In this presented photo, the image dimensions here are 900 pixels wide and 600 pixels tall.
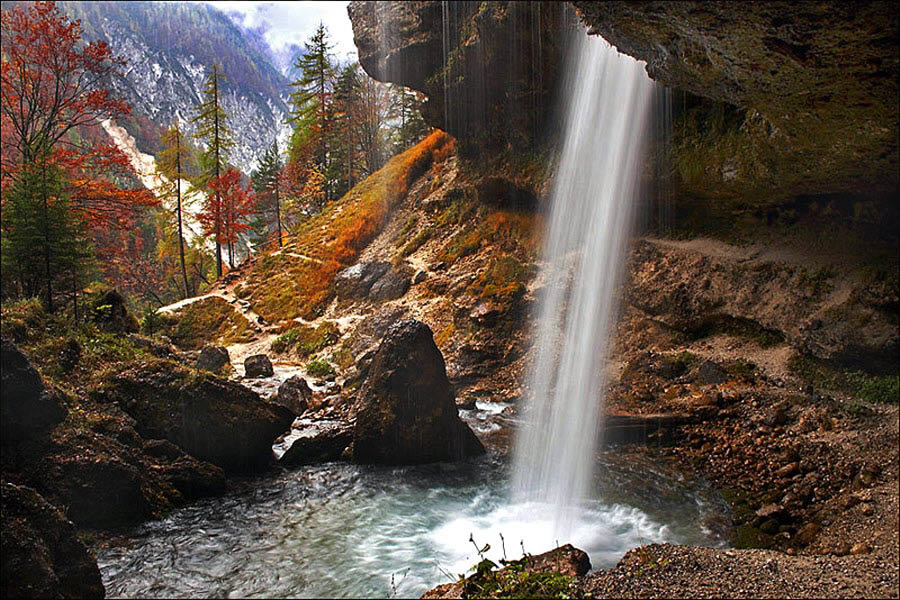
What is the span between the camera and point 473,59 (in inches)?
679

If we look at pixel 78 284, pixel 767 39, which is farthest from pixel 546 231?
pixel 78 284

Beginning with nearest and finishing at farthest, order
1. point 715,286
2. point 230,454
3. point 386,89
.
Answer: point 230,454 → point 715,286 → point 386,89

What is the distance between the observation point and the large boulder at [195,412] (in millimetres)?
8297

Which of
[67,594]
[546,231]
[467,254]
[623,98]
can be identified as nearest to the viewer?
[67,594]

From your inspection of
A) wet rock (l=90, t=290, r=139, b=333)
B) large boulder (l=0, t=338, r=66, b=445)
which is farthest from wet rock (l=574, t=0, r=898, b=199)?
wet rock (l=90, t=290, r=139, b=333)

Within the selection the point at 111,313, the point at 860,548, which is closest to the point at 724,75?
the point at 860,548

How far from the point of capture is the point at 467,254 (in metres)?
18.8

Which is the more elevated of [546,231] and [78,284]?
[546,231]

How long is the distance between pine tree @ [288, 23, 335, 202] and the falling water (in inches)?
873

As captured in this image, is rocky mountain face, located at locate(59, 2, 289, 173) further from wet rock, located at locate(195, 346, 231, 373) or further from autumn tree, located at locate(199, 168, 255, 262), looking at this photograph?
wet rock, located at locate(195, 346, 231, 373)

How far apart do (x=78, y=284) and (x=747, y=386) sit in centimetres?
1714

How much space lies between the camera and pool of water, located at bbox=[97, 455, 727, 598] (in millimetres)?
5957

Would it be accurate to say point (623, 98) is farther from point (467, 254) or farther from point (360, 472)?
point (360, 472)

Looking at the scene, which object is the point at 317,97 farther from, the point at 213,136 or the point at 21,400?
the point at 21,400
